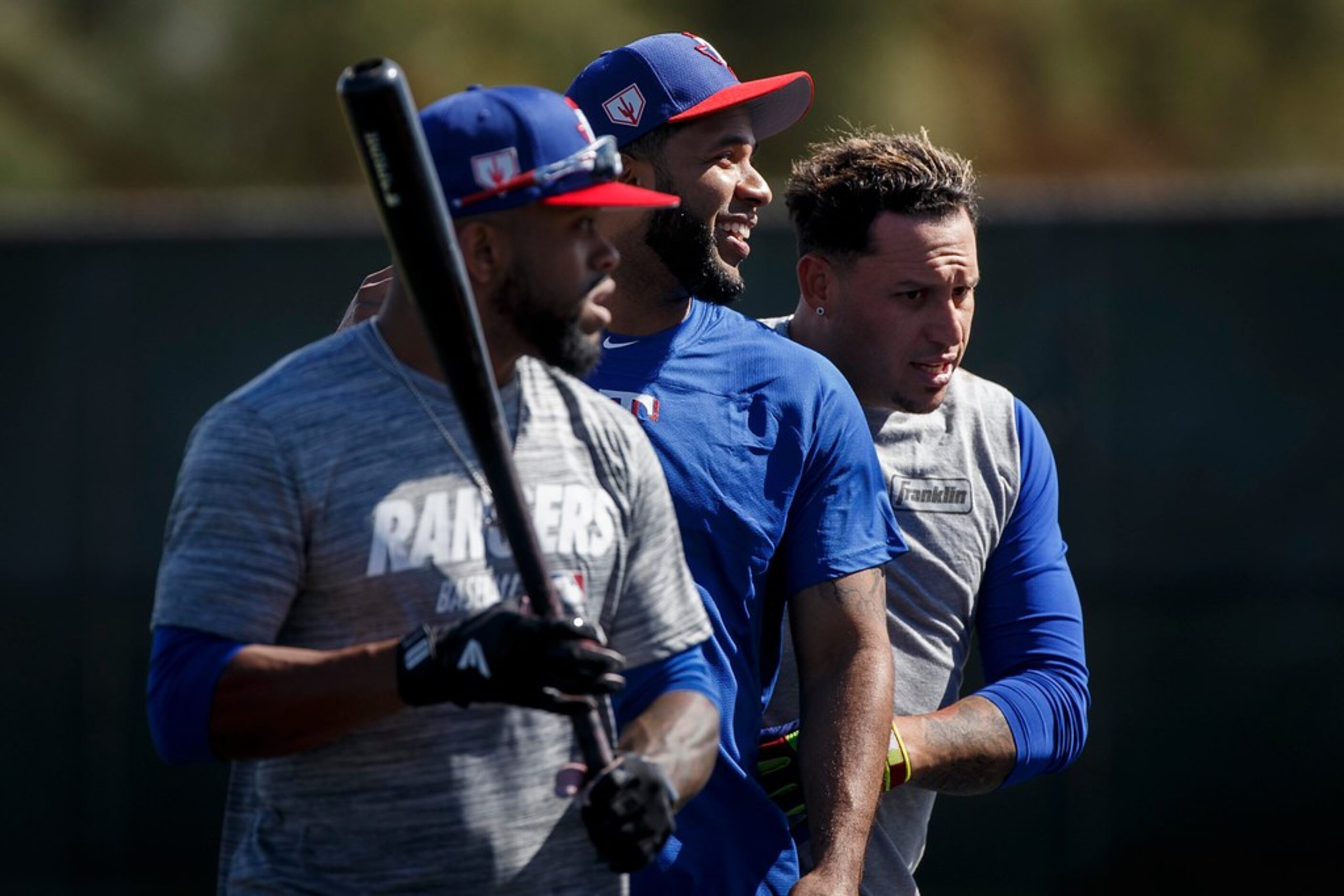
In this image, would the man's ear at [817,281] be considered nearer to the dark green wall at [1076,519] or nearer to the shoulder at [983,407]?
the shoulder at [983,407]

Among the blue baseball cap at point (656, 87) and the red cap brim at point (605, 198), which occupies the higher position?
the blue baseball cap at point (656, 87)

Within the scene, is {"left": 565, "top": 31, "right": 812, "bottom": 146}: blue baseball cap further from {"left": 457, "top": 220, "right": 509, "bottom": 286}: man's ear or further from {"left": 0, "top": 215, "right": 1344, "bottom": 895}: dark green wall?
{"left": 0, "top": 215, "right": 1344, "bottom": 895}: dark green wall

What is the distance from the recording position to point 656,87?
3506 millimetres

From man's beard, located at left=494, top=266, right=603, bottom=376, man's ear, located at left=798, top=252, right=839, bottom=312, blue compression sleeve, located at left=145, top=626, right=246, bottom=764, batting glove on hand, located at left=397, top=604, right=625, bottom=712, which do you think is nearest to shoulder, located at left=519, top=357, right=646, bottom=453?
man's beard, located at left=494, top=266, right=603, bottom=376

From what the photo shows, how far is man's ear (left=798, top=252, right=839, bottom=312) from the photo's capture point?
375 cm

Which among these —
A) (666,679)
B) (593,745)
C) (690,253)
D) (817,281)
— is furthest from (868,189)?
(593,745)

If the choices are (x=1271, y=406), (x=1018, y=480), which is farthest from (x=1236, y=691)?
(x=1018, y=480)

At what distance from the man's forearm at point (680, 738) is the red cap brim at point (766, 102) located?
1264 mm

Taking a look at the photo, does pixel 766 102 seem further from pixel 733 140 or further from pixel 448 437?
pixel 448 437

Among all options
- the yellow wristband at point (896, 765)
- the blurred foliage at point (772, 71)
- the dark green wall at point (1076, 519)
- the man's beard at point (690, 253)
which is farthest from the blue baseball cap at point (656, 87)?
Answer: the blurred foliage at point (772, 71)

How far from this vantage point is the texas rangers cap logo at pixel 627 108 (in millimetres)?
3508

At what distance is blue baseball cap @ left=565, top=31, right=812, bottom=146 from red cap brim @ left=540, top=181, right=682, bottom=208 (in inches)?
31.4

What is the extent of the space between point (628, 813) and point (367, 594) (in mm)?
447

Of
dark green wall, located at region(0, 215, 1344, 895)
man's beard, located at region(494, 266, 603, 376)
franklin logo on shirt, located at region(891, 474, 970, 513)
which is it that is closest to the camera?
man's beard, located at region(494, 266, 603, 376)
